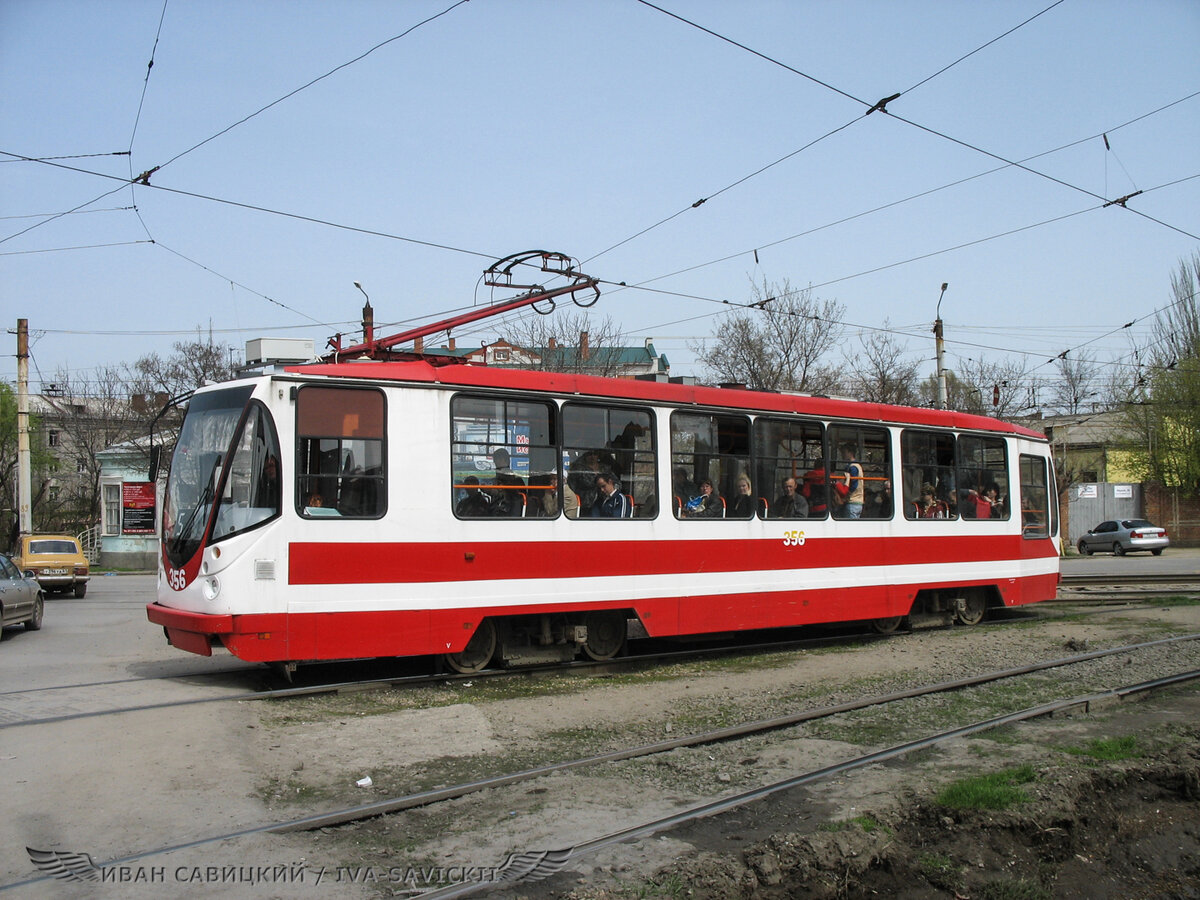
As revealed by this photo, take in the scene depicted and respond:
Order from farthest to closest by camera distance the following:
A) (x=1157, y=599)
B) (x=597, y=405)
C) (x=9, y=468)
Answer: (x=9, y=468) → (x=1157, y=599) → (x=597, y=405)

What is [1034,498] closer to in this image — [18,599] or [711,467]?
[711,467]

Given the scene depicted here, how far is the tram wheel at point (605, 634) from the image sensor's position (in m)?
11.2

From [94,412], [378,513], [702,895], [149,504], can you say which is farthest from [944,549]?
[94,412]

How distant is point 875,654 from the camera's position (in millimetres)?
12414

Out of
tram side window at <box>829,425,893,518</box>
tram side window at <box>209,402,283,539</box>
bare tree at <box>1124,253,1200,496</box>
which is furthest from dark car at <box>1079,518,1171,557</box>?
tram side window at <box>209,402,283,539</box>

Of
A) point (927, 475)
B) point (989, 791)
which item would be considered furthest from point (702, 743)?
point (927, 475)

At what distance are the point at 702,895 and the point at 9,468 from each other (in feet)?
164

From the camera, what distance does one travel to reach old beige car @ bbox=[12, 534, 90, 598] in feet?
84.2

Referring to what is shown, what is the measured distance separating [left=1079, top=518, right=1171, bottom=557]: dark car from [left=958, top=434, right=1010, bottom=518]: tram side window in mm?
28077

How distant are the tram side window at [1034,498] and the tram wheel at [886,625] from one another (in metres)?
2.94

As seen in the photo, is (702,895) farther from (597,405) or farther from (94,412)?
(94,412)

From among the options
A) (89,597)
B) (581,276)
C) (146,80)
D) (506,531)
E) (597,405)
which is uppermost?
(146,80)

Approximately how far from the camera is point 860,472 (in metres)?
13.3

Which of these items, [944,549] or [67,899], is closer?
[67,899]
